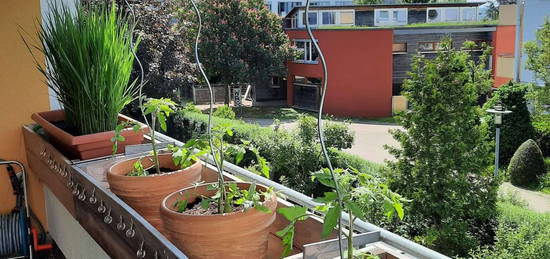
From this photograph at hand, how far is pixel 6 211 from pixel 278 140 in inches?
173

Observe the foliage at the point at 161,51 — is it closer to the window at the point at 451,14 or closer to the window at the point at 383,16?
the window at the point at 383,16

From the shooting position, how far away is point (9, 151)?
8.86ft

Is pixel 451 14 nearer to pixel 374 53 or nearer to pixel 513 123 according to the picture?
pixel 374 53

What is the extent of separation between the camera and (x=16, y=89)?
9.18 feet

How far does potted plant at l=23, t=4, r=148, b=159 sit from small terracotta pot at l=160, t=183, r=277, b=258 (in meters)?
0.74

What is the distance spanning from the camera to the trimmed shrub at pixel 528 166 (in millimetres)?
10062

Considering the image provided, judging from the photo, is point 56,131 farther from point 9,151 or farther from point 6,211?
point 6,211

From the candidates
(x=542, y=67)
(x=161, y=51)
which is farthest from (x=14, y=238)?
(x=542, y=67)

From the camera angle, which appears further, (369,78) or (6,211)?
(369,78)

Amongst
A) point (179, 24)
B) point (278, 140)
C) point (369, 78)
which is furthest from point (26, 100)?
point (369, 78)

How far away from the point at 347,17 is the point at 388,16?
1.52 m

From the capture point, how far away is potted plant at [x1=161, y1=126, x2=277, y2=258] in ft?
3.12

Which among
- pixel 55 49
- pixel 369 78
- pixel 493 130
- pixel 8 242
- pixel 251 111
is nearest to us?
pixel 55 49

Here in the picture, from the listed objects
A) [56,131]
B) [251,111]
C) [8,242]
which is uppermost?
[56,131]
